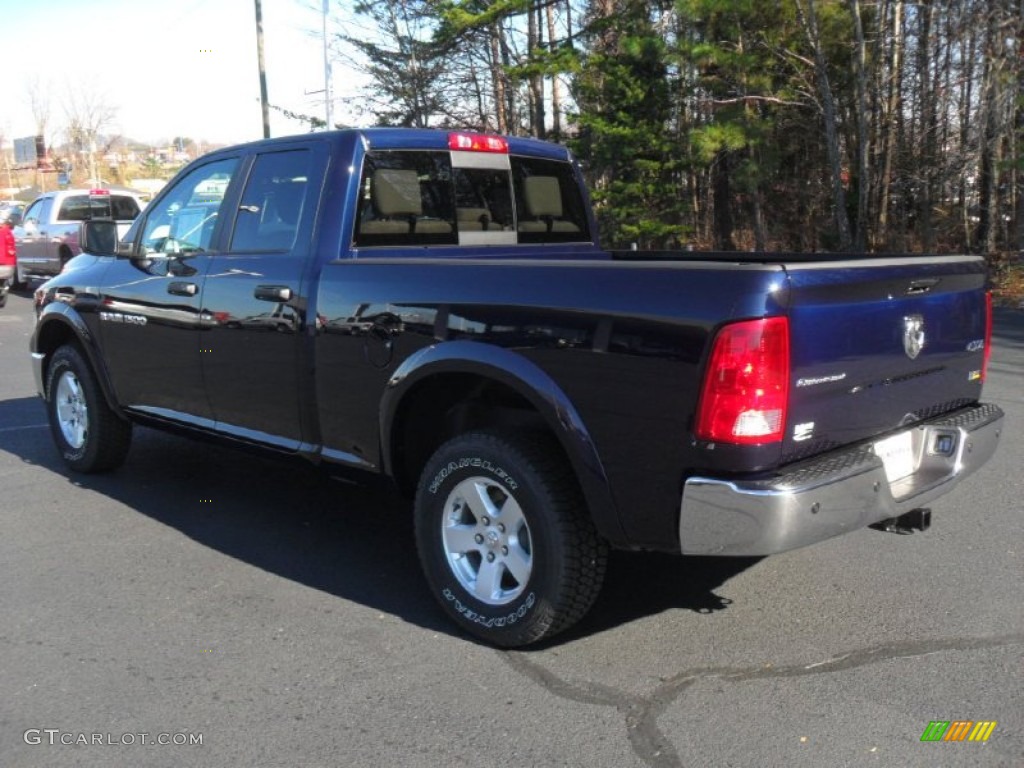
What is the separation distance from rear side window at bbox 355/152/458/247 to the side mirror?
2039 mm

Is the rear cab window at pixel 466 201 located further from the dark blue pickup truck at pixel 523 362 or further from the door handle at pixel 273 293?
the door handle at pixel 273 293

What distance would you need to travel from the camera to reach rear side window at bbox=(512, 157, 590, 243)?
212 inches

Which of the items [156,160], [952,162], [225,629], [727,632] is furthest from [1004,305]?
[156,160]

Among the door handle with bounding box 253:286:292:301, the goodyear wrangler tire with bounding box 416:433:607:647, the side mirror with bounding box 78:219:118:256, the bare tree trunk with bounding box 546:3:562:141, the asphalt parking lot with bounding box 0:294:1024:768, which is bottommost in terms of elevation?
the asphalt parking lot with bounding box 0:294:1024:768

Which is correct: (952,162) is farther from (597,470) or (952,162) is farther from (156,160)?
(156,160)

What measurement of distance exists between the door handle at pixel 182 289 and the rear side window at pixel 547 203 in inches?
68.6

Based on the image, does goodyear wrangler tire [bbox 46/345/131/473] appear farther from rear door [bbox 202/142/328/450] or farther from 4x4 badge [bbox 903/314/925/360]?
4x4 badge [bbox 903/314/925/360]

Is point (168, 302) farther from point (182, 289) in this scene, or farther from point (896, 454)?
point (896, 454)

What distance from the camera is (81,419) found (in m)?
6.15

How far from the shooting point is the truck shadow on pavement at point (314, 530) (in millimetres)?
4207

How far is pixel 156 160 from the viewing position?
82062 mm

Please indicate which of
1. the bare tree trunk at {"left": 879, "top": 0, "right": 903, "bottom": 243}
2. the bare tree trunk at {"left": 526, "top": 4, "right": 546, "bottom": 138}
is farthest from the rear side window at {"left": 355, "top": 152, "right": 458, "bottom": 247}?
the bare tree trunk at {"left": 526, "top": 4, "right": 546, "bottom": 138}

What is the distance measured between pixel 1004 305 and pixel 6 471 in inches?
534

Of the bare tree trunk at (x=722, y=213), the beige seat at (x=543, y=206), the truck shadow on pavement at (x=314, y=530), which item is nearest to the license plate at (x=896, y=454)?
the truck shadow on pavement at (x=314, y=530)
